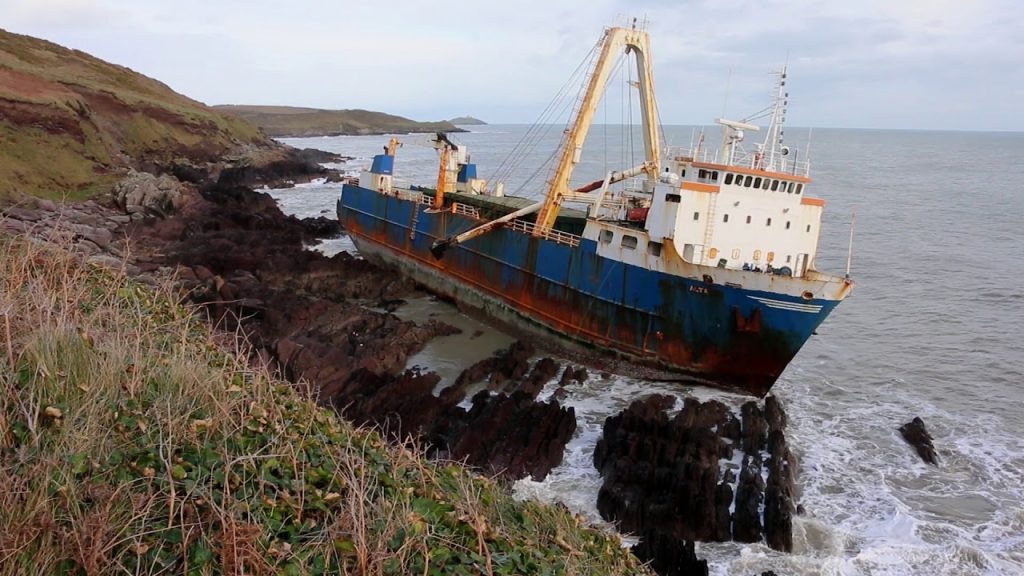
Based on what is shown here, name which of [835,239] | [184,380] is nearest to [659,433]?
[184,380]

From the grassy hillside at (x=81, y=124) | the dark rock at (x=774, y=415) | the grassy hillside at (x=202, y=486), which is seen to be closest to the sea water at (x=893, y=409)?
the dark rock at (x=774, y=415)

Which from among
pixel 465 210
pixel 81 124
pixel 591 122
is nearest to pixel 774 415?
pixel 591 122

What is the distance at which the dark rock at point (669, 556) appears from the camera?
28.0 ft

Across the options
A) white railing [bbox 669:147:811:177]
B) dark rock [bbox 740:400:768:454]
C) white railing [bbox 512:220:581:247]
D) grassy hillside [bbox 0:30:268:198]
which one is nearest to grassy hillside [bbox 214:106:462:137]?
grassy hillside [bbox 0:30:268:198]

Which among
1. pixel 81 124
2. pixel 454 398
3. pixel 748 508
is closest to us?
pixel 748 508

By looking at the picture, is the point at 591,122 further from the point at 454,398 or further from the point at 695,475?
the point at 695,475

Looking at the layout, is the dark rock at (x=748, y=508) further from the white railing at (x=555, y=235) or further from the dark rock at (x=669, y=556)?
the white railing at (x=555, y=235)

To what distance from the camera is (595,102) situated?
18203 mm

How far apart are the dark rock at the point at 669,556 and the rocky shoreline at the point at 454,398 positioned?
0.02 meters

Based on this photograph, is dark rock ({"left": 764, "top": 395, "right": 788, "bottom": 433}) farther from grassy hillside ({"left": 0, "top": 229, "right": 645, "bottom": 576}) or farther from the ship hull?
grassy hillside ({"left": 0, "top": 229, "right": 645, "bottom": 576})

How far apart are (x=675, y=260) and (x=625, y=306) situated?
182cm

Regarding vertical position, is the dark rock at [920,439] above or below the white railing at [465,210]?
below

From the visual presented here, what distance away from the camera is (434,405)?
12.9 m

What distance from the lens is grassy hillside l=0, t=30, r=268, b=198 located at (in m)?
27.7
